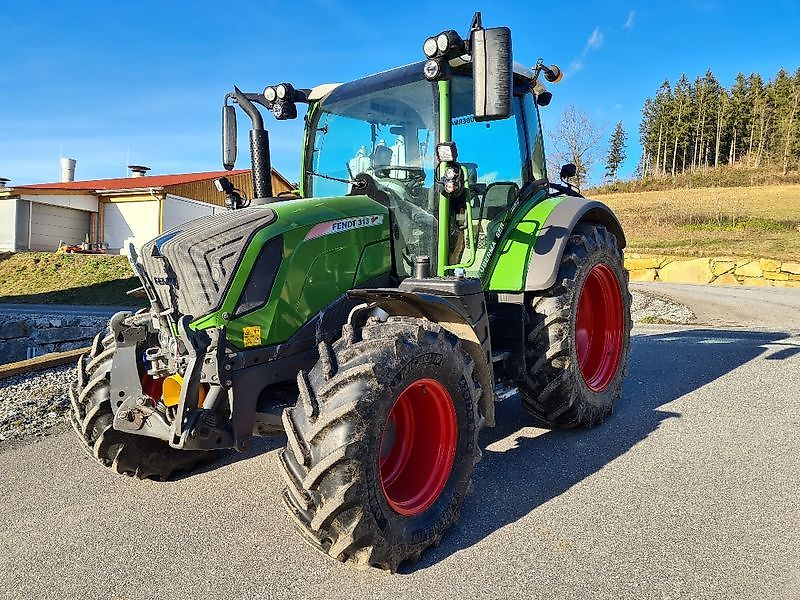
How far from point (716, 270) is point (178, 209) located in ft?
75.2

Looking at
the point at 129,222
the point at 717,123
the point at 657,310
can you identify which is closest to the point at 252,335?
the point at 657,310

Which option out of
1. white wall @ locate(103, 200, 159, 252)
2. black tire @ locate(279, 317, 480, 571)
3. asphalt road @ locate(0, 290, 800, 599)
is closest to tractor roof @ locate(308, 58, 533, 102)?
black tire @ locate(279, 317, 480, 571)

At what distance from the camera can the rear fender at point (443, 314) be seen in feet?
10.5

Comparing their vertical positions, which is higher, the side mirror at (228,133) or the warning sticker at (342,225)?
the side mirror at (228,133)

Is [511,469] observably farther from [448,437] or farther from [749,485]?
[749,485]

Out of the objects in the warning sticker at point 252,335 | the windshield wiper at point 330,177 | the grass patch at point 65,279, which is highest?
the windshield wiper at point 330,177

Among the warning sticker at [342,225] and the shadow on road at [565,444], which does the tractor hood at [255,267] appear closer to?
the warning sticker at [342,225]

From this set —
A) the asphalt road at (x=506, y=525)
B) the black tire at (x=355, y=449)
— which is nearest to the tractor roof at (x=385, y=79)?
the black tire at (x=355, y=449)

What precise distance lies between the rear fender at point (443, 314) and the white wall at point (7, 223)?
3026cm

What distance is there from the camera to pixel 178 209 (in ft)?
98.4

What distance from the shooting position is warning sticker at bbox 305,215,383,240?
3.35 metres

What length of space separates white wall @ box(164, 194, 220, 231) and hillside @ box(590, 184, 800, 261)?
20276 millimetres

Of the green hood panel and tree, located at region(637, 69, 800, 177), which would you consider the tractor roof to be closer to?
the green hood panel

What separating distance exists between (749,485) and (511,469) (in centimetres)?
132
